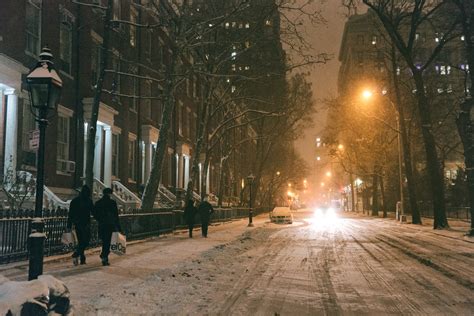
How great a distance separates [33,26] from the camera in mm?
19953

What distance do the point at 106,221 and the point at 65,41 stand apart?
13.4 meters

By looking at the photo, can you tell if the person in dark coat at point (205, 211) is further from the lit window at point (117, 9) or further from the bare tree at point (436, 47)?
the bare tree at point (436, 47)

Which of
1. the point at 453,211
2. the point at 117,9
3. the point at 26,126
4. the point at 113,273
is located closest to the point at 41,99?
the point at 113,273

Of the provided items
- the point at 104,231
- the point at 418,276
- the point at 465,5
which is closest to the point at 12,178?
the point at 104,231

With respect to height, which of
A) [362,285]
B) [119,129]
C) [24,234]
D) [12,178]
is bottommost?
[362,285]

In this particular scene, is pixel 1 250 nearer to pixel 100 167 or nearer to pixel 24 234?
pixel 24 234

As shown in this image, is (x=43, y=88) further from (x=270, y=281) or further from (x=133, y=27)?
(x=133, y=27)

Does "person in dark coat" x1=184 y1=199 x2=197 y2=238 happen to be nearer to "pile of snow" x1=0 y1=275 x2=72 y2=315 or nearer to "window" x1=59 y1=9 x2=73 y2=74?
"window" x1=59 y1=9 x2=73 y2=74

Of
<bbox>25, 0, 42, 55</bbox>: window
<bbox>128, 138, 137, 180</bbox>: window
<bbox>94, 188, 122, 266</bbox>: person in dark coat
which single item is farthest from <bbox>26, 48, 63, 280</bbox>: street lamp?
<bbox>128, 138, 137, 180</bbox>: window

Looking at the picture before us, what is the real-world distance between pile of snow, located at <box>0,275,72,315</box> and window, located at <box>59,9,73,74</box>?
17192mm

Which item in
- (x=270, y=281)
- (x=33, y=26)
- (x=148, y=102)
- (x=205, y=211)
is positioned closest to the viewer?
(x=270, y=281)

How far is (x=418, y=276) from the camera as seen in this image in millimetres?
11398

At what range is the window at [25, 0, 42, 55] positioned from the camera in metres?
19.6

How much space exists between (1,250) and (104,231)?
2248 mm
